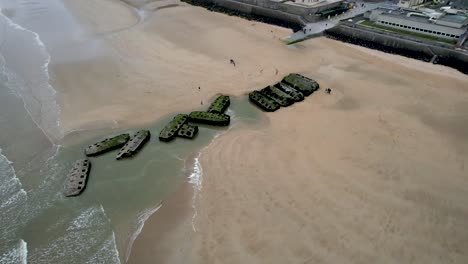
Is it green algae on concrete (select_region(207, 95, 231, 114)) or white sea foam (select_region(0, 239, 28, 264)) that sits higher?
green algae on concrete (select_region(207, 95, 231, 114))

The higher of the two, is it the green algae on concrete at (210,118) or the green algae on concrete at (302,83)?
the green algae on concrete at (302,83)

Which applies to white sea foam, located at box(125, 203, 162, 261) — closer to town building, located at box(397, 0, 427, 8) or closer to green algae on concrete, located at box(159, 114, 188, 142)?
green algae on concrete, located at box(159, 114, 188, 142)

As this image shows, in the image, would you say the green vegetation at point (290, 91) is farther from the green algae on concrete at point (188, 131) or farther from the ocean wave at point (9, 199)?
the ocean wave at point (9, 199)

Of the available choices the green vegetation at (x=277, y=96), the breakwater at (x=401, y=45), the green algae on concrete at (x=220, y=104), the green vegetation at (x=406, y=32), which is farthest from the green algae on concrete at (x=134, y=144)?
the green vegetation at (x=406, y=32)

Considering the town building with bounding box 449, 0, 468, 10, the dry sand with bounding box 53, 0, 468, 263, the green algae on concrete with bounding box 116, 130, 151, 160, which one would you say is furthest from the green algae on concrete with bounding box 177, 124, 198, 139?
the town building with bounding box 449, 0, 468, 10

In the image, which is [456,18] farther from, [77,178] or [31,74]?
[31,74]

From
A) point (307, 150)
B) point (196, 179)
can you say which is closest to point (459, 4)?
point (307, 150)
